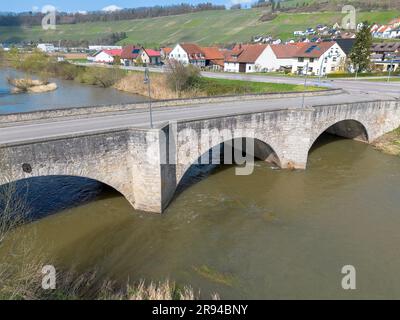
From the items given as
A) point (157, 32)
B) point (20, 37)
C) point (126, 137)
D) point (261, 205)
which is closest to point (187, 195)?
point (261, 205)

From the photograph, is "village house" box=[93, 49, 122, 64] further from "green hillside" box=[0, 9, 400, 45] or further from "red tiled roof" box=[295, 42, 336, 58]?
"red tiled roof" box=[295, 42, 336, 58]

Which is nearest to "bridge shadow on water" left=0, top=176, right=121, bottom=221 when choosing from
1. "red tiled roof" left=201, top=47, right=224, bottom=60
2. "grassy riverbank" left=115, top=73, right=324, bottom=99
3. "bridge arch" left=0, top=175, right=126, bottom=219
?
"bridge arch" left=0, top=175, right=126, bottom=219

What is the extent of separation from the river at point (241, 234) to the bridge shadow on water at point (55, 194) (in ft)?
0.20

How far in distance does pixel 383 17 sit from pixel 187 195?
130900 mm

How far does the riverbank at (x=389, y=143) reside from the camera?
92.8ft

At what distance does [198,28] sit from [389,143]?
5378 inches

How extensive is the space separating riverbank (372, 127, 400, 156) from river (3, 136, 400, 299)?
6.65 meters

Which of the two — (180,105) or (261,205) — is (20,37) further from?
(261,205)

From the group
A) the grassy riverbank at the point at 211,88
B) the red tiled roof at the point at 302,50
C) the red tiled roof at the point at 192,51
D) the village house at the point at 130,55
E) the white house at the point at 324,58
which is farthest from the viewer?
the village house at the point at 130,55

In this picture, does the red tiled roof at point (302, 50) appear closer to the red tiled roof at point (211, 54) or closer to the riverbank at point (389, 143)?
the red tiled roof at point (211, 54)

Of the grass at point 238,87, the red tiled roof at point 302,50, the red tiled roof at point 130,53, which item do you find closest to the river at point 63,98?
the grass at point 238,87

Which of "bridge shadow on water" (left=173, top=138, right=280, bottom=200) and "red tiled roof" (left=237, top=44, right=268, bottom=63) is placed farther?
"red tiled roof" (left=237, top=44, right=268, bottom=63)

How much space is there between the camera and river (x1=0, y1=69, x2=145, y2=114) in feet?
135

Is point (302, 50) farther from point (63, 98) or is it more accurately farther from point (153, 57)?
point (63, 98)
